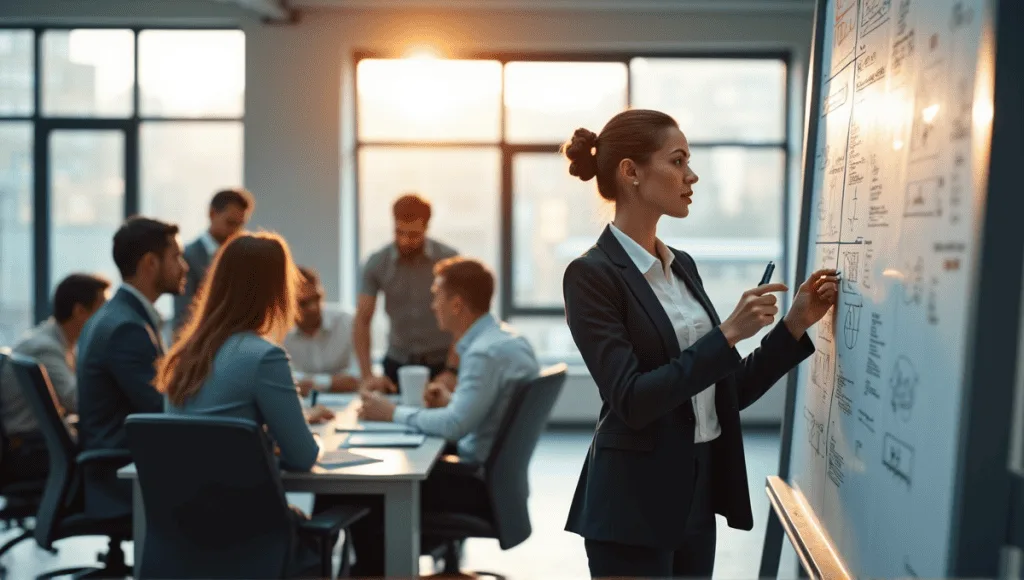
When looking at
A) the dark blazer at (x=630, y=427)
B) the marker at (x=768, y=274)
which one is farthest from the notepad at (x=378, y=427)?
the marker at (x=768, y=274)

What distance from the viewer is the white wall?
703cm

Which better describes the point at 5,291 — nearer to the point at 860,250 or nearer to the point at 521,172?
the point at 521,172

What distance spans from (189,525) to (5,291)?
5957 millimetres

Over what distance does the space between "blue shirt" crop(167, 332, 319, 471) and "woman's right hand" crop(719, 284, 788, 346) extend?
125 centimetres

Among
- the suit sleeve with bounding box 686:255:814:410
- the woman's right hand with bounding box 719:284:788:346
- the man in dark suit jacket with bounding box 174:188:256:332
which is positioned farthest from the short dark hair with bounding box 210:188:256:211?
the woman's right hand with bounding box 719:284:788:346

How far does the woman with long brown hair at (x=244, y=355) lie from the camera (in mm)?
2447

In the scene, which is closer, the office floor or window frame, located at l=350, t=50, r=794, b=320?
the office floor

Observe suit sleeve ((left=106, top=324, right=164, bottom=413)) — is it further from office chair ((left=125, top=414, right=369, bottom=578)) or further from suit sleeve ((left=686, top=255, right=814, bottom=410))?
suit sleeve ((left=686, top=255, right=814, bottom=410))

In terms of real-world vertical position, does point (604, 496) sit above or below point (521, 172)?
below

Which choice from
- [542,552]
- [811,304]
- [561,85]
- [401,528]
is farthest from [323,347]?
[561,85]

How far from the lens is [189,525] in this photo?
7.79 feet

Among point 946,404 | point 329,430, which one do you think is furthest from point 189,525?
point 946,404

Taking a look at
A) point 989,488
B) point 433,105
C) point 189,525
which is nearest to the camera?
point 989,488

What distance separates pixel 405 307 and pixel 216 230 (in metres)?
1.01
